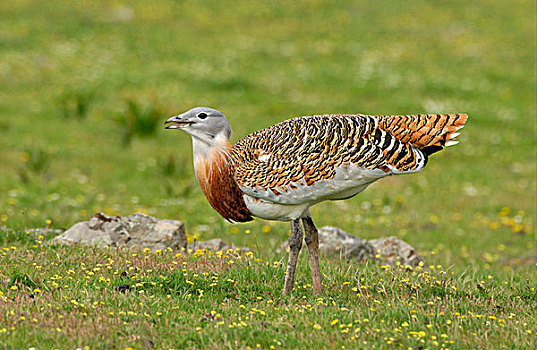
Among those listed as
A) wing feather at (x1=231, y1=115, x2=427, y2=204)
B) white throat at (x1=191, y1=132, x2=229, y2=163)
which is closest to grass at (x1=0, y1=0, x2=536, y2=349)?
wing feather at (x1=231, y1=115, x2=427, y2=204)

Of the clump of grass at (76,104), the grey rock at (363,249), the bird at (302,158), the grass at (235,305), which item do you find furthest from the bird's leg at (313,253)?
the clump of grass at (76,104)

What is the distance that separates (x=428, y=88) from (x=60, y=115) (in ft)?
33.2

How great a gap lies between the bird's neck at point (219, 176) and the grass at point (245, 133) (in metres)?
0.79

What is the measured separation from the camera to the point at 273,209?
6.41 meters

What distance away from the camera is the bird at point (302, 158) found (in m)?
6.27

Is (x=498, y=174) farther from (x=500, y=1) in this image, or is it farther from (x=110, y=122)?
(x=500, y=1)

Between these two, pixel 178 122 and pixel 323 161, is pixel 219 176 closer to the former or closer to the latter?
pixel 178 122

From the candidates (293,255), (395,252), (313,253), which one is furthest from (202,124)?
(395,252)

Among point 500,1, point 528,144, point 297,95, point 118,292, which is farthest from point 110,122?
point 500,1

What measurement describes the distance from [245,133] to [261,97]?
2.95 metres

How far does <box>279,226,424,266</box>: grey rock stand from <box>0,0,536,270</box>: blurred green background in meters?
0.54

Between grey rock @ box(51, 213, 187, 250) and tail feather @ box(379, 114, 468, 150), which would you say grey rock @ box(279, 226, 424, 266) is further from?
tail feather @ box(379, 114, 468, 150)

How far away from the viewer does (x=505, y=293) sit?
7.09 metres

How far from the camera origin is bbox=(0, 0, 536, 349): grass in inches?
226
